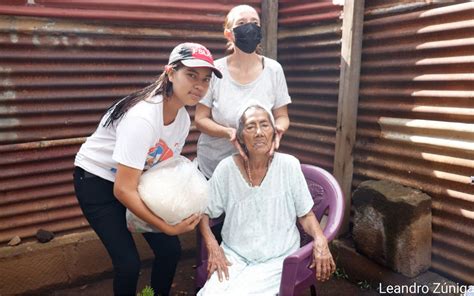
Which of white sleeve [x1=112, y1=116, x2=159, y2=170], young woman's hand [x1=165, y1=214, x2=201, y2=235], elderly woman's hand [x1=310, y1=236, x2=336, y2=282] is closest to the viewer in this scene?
white sleeve [x1=112, y1=116, x2=159, y2=170]

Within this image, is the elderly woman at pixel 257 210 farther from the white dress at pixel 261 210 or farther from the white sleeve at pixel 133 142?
the white sleeve at pixel 133 142

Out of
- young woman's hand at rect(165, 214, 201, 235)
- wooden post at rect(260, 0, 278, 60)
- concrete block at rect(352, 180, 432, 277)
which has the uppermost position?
wooden post at rect(260, 0, 278, 60)

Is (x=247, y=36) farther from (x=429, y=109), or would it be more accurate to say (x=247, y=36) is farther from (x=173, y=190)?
(x=429, y=109)

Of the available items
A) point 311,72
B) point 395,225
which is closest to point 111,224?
point 395,225

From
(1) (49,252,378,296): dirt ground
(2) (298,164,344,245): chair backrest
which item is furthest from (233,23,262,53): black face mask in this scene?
(1) (49,252,378,296): dirt ground

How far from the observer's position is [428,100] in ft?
10.8

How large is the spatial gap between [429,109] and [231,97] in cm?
175

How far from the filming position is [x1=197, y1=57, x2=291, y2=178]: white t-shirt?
2984 millimetres

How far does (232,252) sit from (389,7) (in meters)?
2.72

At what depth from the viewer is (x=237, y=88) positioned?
2.99 m

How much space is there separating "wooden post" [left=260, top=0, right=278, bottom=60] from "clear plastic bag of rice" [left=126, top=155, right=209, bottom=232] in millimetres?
2630

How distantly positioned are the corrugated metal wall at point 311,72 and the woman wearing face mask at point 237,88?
4.20 feet

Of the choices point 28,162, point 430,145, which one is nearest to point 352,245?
point 430,145

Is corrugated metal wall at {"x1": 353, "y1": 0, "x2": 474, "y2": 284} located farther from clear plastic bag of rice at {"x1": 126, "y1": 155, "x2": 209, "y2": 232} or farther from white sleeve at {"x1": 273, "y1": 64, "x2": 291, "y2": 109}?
A: clear plastic bag of rice at {"x1": 126, "y1": 155, "x2": 209, "y2": 232}
